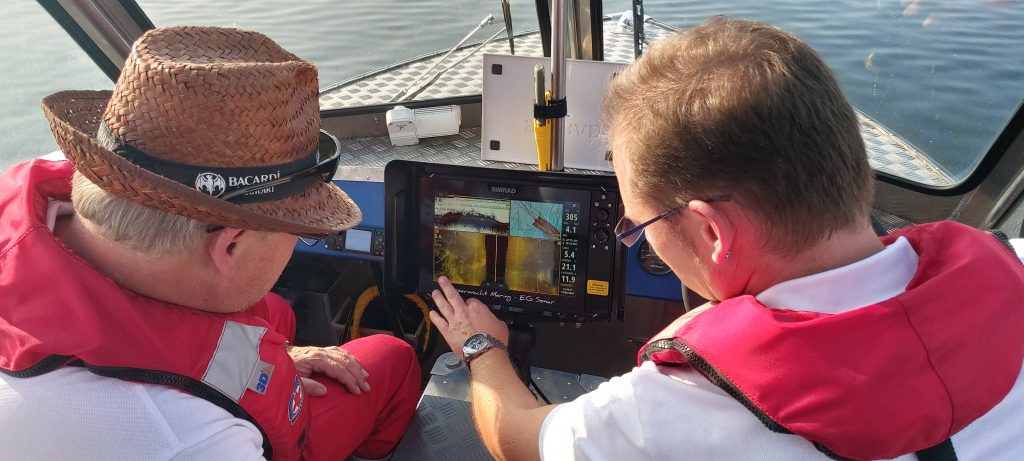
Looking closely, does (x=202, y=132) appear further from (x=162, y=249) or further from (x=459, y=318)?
(x=459, y=318)

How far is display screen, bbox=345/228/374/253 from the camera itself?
82.8 inches

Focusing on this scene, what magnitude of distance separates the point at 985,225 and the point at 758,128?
8.40 ft

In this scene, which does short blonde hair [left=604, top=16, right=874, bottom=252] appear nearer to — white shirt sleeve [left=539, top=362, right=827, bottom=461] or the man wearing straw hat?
white shirt sleeve [left=539, top=362, right=827, bottom=461]

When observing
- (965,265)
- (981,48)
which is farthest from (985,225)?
(965,265)

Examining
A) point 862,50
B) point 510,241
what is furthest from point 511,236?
point 862,50

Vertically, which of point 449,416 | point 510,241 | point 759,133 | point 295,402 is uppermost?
point 759,133

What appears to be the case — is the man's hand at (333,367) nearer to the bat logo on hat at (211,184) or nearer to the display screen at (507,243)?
the display screen at (507,243)

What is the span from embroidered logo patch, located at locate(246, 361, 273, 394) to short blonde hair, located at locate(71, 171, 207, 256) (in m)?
0.30

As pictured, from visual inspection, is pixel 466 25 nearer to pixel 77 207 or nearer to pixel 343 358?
pixel 343 358

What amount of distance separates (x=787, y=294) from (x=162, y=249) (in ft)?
3.41

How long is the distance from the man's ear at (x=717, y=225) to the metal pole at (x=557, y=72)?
1.03m

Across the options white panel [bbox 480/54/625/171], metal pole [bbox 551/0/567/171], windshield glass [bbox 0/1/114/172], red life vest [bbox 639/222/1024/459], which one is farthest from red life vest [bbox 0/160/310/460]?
windshield glass [bbox 0/1/114/172]

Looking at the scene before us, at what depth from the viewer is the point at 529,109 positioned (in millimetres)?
2459

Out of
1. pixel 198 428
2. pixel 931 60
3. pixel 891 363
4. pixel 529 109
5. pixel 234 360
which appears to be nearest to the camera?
pixel 891 363
